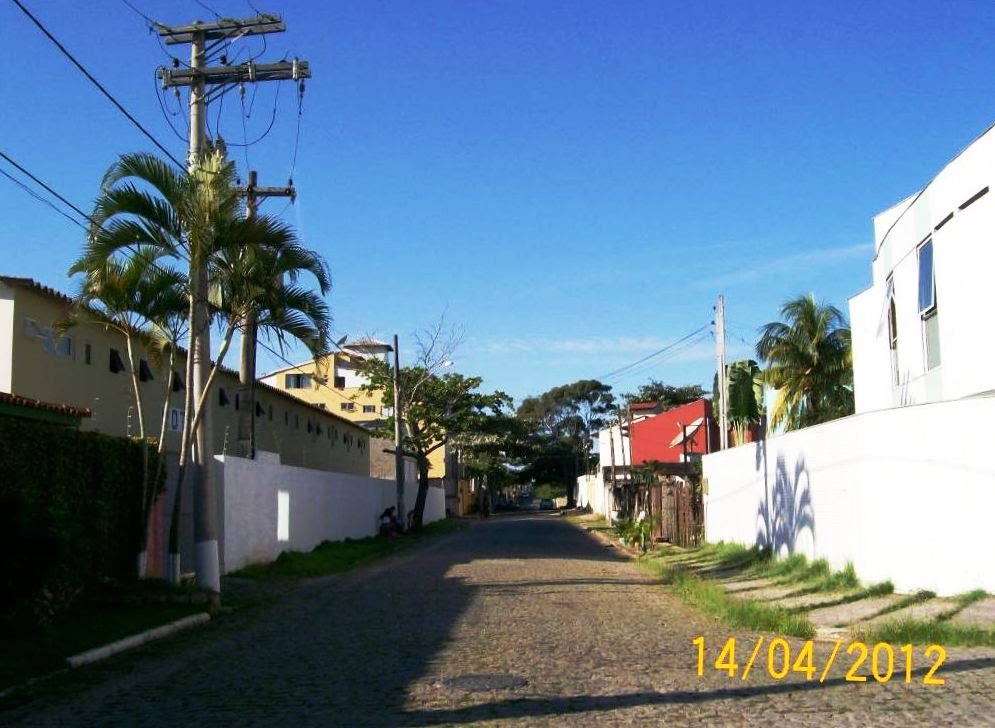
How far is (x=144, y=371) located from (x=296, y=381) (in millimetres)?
37921

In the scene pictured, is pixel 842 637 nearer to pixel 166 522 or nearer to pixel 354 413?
pixel 166 522

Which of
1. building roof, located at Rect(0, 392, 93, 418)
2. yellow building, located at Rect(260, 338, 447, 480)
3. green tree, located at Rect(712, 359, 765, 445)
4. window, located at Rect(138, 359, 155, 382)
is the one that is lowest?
building roof, located at Rect(0, 392, 93, 418)

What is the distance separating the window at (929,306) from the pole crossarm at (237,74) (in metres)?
11.1

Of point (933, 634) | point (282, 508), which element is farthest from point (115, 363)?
point (933, 634)

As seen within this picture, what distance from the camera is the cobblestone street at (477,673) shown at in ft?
25.9

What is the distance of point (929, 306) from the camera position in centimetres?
1650

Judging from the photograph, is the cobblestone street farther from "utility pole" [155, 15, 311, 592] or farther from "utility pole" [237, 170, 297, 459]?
"utility pole" [237, 170, 297, 459]

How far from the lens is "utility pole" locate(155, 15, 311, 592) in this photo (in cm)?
1586

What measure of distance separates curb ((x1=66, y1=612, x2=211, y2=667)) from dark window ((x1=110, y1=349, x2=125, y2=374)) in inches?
473

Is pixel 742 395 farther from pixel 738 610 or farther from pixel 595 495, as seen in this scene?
pixel 595 495

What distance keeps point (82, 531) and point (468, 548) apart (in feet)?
60.4

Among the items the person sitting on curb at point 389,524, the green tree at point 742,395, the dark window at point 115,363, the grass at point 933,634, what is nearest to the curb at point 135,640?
the grass at point 933,634

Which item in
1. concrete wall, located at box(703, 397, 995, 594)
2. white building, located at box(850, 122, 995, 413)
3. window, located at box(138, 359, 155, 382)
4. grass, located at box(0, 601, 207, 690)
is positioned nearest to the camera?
grass, located at box(0, 601, 207, 690)

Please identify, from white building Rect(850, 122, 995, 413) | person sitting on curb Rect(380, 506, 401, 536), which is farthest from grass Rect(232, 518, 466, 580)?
white building Rect(850, 122, 995, 413)
